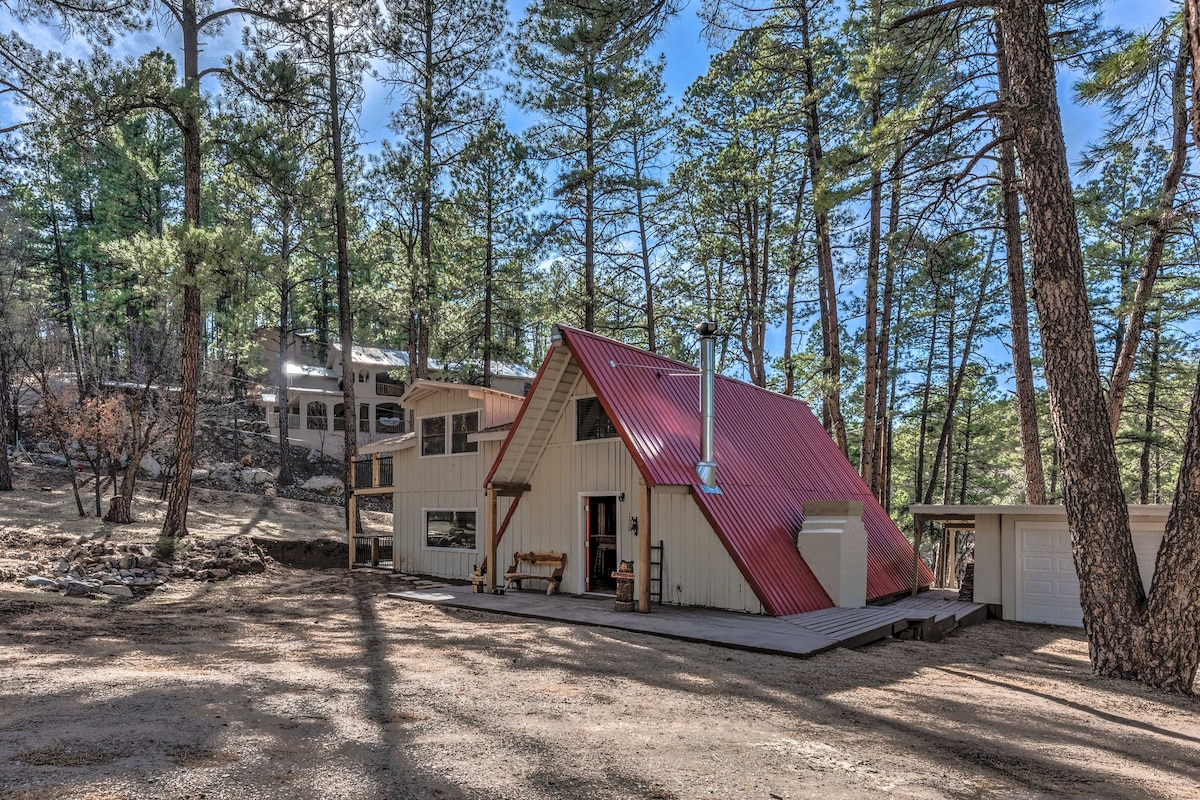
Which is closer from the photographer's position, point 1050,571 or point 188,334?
point 1050,571

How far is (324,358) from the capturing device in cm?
3475

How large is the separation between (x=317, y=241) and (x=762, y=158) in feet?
36.6

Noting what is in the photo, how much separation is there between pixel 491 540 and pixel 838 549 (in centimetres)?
559

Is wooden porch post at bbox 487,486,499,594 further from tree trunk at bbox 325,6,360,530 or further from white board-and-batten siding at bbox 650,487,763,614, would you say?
tree trunk at bbox 325,6,360,530

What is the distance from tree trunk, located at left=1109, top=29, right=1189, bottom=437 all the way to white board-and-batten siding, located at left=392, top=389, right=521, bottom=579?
1091 cm

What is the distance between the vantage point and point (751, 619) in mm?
8938

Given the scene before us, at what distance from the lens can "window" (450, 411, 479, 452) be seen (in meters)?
15.3

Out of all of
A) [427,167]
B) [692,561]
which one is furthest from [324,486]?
[692,561]

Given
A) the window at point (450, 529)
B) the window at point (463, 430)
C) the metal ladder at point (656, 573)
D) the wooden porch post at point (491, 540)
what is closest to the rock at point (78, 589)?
the wooden porch post at point (491, 540)

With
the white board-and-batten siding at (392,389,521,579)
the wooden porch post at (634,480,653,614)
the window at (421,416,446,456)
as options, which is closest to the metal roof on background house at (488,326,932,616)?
the wooden porch post at (634,480,653,614)

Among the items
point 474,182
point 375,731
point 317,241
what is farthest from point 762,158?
point 375,731

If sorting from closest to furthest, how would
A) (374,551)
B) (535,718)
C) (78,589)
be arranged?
(535,718) → (78,589) → (374,551)

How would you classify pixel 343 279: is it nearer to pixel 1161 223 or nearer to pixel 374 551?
pixel 374 551

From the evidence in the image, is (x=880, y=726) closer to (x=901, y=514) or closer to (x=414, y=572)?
(x=414, y=572)
